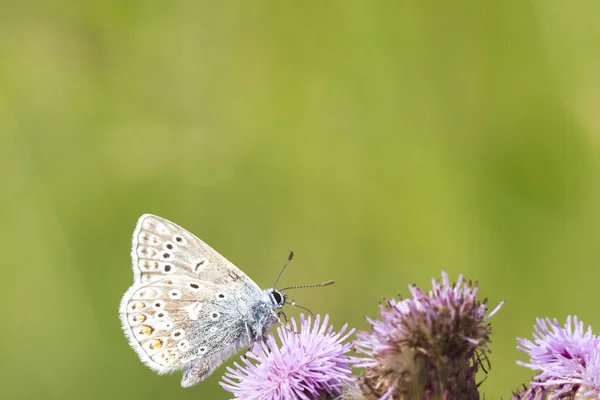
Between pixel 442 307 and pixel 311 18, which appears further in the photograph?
pixel 311 18

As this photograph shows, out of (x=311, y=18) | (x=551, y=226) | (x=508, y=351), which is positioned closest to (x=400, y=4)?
(x=311, y=18)

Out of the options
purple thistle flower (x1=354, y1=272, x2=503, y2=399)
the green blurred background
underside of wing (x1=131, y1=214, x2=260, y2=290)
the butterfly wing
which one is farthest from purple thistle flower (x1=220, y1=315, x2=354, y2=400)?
the green blurred background

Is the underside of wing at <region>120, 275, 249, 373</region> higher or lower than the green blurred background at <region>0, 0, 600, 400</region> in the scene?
lower

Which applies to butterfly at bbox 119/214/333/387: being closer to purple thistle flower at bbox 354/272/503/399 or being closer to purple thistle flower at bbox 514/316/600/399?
purple thistle flower at bbox 354/272/503/399

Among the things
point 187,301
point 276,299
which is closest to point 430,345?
point 276,299

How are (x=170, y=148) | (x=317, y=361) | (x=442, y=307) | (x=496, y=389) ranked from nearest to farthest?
1. (x=442, y=307)
2. (x=317, y=361)
3. (x=496, y=389)
4. (x=170, y=148)

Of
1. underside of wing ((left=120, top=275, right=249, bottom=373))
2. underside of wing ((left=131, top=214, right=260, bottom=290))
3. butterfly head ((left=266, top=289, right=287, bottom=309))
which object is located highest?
butterfly head ((left=266, top=289, right=287, bottom=309))

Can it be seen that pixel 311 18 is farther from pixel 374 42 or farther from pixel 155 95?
pixel 155 95

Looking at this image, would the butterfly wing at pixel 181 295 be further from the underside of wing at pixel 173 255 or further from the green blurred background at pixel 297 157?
the green blurred background at pixel 297 157
